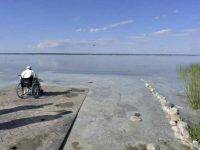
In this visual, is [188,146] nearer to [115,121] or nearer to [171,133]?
[171,133]

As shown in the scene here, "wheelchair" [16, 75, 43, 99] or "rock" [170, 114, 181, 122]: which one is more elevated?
"wheelchair" [16, 75, 43, 99]

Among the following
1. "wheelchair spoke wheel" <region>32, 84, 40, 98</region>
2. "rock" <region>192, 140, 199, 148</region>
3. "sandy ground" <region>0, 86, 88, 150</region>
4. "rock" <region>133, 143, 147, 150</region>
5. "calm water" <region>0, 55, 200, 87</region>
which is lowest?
"calm water" <region>0, 55, 200, 87</region>

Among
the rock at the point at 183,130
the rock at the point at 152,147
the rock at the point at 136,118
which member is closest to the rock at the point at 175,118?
the rock at the point at 183,130

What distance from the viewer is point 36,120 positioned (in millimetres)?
12148

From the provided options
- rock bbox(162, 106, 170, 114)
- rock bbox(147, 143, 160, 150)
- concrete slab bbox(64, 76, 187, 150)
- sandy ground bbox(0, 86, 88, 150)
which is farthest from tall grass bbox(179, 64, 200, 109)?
rock bbox(147, 143, 160, 150)

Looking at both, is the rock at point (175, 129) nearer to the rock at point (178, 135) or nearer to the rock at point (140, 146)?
the rock at point (178, 135)

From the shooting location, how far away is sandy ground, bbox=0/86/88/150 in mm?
9588

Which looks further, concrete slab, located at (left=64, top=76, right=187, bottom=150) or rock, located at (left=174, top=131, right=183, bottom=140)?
rock, located at (left=174, top=131, right=183, bottom=140)

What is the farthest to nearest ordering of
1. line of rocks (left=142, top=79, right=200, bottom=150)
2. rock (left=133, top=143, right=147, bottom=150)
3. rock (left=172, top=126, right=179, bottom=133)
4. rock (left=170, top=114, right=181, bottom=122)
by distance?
rock (left=170, top=114, right=181, bottom=122) < rock (left=172, top=126, right=179, bottom=133) < line of rocks (left=142, top=79, right=200, bottom=150) < rock (left=133, top=143, right=147, bottom=150)

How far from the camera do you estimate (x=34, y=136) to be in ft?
33.2

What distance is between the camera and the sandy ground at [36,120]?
959cm

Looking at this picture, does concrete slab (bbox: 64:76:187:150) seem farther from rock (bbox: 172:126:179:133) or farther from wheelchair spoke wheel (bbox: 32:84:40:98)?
wheelchair spoke wheel (bbox: 32:84:40:98)

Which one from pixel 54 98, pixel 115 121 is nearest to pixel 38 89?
pixel 54 98

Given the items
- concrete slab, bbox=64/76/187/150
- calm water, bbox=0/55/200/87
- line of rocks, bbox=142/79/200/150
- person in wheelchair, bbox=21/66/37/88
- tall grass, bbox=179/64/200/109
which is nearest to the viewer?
concrete slab, bbox=64/76/187/150
